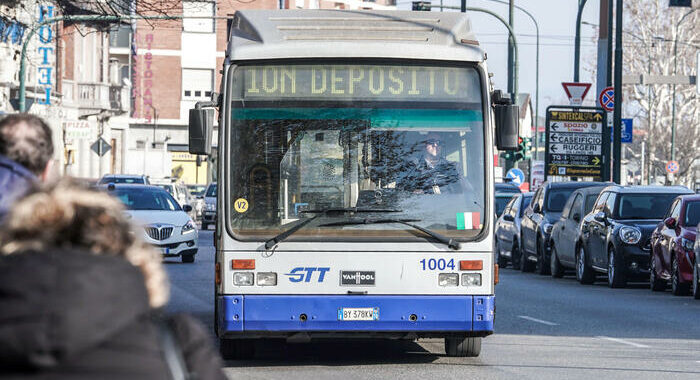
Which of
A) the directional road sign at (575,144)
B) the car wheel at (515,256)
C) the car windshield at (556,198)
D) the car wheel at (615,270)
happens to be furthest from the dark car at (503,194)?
the car wheel at (615,270)

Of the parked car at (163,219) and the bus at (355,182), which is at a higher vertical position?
the bus at (355,182)

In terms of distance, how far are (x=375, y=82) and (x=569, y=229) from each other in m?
14.7

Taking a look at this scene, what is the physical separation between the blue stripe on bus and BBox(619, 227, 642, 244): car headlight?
11660 millimetres

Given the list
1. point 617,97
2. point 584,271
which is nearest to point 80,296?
point 584,271

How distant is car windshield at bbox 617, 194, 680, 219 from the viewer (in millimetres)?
23609

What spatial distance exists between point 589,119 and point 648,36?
31.2 meters

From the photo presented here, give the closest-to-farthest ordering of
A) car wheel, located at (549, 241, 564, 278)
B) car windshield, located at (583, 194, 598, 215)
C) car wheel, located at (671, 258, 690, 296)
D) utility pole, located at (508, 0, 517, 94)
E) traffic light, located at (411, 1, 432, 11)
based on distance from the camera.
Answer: car wheel, located at (671, 258, 690, 296) < car windshield, located at (583, 194, 598, 215) < car wheel, located at (549, 241, 564, 278) < traffic light, located at (411, 1, 432, 11) < utility pole, located at (508, 0, 517, 94)

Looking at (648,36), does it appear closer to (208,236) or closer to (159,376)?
(208,236)

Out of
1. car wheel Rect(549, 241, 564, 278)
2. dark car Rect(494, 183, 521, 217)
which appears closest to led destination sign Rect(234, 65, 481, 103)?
car wheel Rect(549, 241, 564, 278)

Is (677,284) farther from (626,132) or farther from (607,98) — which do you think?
(626,132)

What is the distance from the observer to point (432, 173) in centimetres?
1155

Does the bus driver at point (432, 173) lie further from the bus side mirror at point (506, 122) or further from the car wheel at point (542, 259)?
the car wheel at point (542, 259)

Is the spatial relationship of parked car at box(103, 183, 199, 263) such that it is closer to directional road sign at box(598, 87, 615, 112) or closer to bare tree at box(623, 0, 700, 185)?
directional road sign at box(598, 87, 615, 112)

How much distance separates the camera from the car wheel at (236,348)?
1212cm
